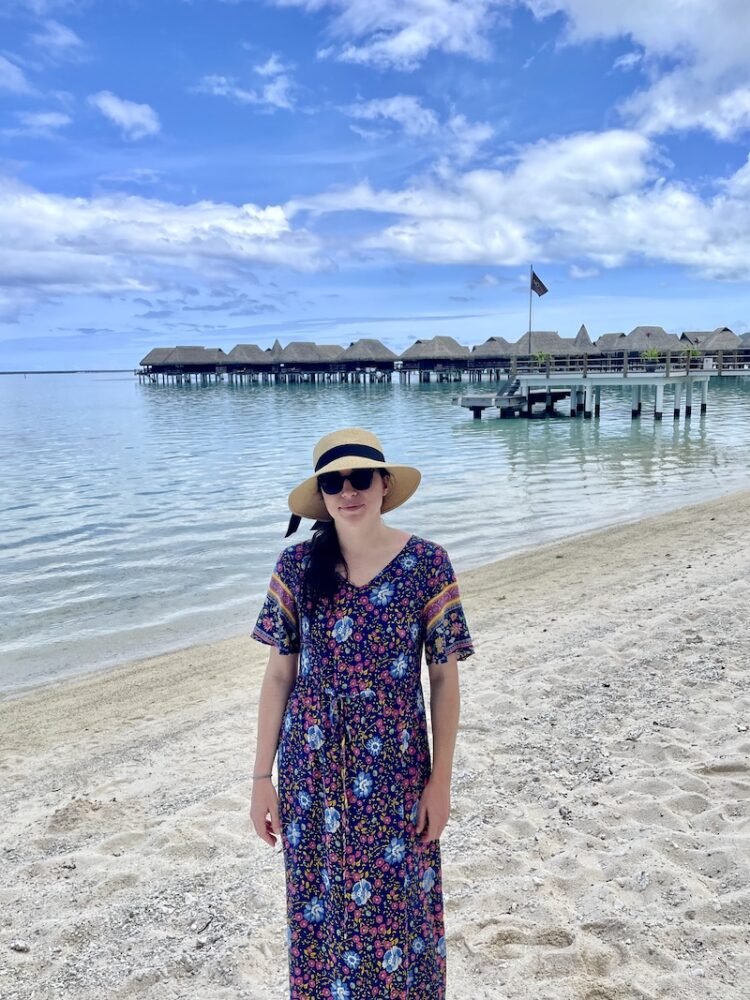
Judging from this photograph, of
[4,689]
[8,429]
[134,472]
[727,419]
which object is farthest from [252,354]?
[4,689]

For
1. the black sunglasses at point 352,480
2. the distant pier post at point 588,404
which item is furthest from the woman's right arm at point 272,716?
the distant pier post at point 588,404

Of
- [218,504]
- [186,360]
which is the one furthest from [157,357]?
[218,504]

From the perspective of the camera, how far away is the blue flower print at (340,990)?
1823 millimetres

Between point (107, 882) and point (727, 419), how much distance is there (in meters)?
31.7

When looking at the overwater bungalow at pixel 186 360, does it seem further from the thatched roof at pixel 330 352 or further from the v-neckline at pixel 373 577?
the v-neckline at pixel 373 577

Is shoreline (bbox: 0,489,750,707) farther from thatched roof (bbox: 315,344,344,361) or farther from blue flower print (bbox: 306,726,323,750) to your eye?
thatched roof (bbox: 315,344,344,361)

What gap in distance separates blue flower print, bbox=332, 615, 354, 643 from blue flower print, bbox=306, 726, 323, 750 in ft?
0.72

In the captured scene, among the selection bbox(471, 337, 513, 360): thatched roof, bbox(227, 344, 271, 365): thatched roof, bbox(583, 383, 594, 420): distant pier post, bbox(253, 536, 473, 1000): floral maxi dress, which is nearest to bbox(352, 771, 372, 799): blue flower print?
bbox(253, 536, 473, 1000): floral maxi dress

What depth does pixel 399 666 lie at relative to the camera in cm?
180

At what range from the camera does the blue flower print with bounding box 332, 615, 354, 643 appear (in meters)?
1.80

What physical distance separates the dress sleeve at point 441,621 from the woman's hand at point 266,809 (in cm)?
55

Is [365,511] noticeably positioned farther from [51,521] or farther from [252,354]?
[252,354]

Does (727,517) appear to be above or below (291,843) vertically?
below

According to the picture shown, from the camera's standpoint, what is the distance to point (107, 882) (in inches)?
117
